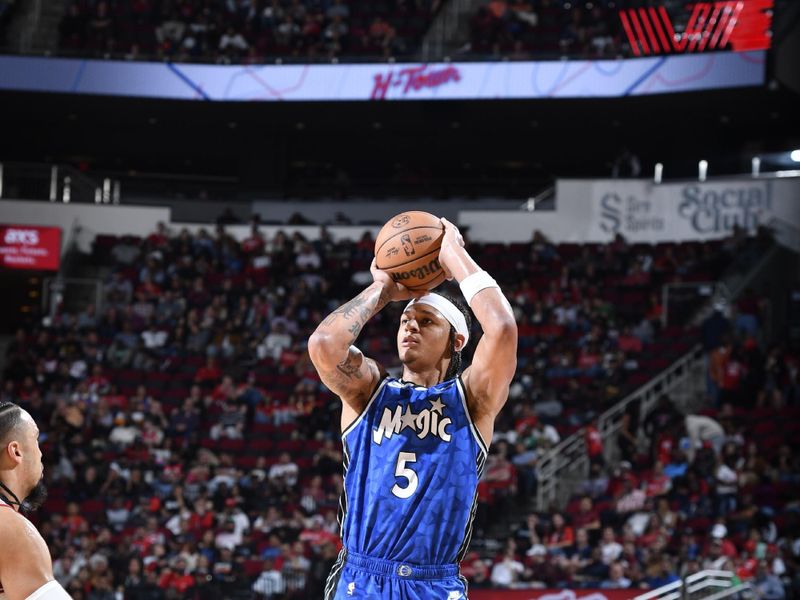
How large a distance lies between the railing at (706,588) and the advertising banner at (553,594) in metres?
0.23

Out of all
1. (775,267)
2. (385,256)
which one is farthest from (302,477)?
(385,256)

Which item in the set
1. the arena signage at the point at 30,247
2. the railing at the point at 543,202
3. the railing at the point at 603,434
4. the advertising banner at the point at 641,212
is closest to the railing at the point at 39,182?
the arena signage at the point at 30,247

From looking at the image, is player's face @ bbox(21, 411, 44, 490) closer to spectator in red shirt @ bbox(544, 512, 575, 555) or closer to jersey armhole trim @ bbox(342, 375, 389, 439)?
jersey armhole trim @ bbox(342, 375, 389, 439)

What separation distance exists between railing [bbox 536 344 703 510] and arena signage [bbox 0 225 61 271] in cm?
1146

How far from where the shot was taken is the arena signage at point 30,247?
23.4 m

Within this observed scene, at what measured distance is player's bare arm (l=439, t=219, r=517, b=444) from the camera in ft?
14.7

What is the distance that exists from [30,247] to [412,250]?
20.2 meters

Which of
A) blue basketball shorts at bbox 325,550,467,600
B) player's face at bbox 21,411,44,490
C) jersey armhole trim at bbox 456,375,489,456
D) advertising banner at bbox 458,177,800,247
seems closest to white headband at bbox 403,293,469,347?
jersey armhole trim at bbox 456,375,489,456

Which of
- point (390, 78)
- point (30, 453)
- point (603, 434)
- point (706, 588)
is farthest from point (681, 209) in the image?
point (30, 453)

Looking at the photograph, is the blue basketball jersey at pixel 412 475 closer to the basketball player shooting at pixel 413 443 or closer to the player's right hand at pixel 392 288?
the basketball player shooting at pixel 413 443

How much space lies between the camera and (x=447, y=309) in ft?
15.8

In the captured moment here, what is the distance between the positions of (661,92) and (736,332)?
558cm

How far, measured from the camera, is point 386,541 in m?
4.46

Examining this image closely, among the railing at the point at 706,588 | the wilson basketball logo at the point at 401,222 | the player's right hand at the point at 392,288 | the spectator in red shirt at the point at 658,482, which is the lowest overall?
the railing at the point at 706,588
